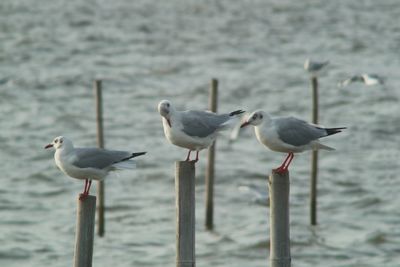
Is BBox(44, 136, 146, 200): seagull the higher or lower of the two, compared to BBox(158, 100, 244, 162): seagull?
lower

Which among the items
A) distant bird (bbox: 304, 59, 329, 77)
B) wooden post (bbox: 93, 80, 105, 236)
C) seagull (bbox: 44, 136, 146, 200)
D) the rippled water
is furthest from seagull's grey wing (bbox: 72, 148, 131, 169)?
distant bird (bbox: 304, 59, 329, 77)

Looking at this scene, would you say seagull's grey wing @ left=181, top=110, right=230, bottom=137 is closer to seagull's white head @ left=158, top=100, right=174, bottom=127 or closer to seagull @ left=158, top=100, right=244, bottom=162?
seagull @ left=158, top=100, right=244, bottom=162

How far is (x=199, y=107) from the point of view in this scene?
810 inches

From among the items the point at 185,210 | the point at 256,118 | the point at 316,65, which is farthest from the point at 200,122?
the point at 316,65

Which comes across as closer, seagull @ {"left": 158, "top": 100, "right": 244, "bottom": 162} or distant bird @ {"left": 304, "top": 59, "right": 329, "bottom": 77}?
seagull @ {"left": 158, "top": 100, "right": 244, "bottom": 162}

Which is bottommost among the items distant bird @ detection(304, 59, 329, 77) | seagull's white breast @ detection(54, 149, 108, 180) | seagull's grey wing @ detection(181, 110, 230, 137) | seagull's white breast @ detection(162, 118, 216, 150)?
seagull's white breast @ detection(54, 149, 108, 180)

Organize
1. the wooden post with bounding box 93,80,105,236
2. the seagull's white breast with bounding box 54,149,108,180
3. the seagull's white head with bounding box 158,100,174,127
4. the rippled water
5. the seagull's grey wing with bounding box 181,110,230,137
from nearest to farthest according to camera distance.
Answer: the seagull's white head with bounding box 158,100,174,127, the seagull's grey wing with bounding box 181,110,230,137, the seagull's white breast with bounding box 54,149,108,180, the wooden post with bounding box 93,80,105,236, the rippled water

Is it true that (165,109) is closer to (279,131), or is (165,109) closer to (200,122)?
(200,122)

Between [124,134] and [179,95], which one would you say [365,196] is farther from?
[179,95]

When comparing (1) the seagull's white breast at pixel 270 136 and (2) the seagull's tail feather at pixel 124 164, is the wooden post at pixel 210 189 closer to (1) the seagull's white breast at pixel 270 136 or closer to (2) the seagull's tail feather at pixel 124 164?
(2) the seagull's tail feather at pixel 124 164

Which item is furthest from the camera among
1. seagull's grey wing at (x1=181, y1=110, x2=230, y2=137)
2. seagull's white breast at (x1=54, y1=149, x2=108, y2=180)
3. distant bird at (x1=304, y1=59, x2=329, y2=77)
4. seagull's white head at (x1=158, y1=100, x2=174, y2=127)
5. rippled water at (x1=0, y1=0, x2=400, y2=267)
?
distant bird at (x1=304, y1=59, x2=329, y2=77)

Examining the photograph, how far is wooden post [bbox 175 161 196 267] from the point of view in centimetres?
779

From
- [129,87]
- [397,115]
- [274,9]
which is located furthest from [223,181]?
[274,9]

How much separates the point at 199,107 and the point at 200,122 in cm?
A: 1246
